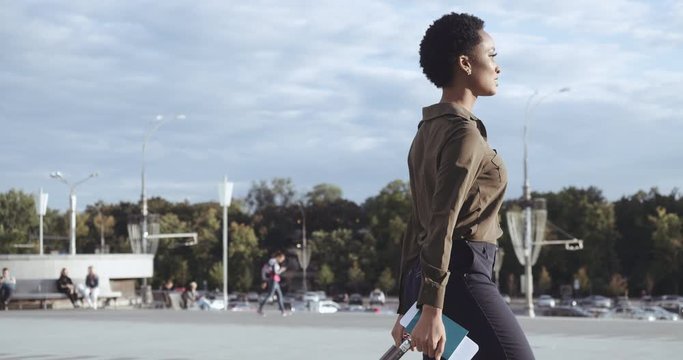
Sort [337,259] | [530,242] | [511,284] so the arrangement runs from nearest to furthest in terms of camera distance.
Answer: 1. [530,242]
2. [511,284]
3. [337,259]

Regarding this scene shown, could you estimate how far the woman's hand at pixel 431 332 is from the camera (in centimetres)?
385

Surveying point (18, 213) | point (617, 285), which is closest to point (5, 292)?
point (617, 285)

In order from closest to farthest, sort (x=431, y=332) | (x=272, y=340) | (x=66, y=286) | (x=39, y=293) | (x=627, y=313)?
(x=431, y=332), (x=272, y=340), (x=66, y=286), (x=39, y=293), (x=627, y=313)

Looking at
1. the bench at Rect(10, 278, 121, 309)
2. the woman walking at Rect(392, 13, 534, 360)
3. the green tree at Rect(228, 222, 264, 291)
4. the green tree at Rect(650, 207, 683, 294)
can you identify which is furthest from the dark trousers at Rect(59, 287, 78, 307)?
the green tree at Rect(228, 222, 264, 291)

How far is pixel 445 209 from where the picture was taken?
152 inches

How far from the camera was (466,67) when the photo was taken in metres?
→ 4.24

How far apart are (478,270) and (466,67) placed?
2.59 feet

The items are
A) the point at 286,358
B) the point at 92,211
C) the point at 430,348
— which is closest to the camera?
the point at 430,348

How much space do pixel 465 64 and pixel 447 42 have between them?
108 millimetres

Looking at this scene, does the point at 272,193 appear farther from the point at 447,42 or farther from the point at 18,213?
the point at 447,42

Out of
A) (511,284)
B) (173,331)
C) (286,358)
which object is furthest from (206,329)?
(511,284)

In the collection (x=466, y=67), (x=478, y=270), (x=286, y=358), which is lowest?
(x=286, y=358)

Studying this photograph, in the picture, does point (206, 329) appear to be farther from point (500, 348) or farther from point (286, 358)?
point (500, 348)

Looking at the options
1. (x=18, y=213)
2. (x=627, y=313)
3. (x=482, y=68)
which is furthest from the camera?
(x=18, y=213)
